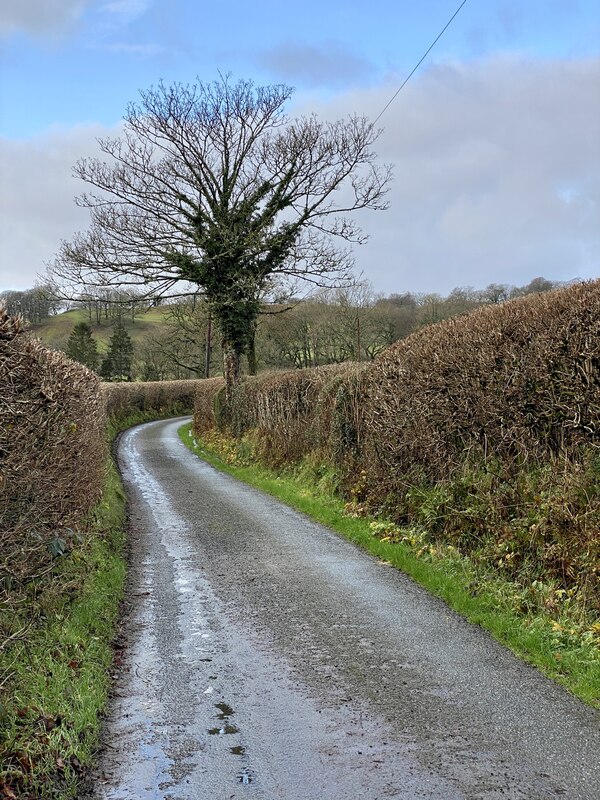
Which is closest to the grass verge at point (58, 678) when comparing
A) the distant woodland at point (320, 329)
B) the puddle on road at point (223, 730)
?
the puddle on road at point (223, 730)

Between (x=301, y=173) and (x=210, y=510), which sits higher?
(x=301, y=173)

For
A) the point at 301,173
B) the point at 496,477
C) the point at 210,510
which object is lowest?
the point at 210,510

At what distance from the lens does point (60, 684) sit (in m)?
4.48

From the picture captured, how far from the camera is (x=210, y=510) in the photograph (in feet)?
40.4

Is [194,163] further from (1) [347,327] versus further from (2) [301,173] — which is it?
(1) [347,327]

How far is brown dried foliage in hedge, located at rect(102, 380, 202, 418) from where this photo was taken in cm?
3847

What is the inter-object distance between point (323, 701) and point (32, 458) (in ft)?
10.1

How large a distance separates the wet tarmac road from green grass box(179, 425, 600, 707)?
19cm

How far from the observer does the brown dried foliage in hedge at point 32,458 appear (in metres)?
4.85

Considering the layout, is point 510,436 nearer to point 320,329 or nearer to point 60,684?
point 60,684

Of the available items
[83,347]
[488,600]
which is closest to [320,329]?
[83,347]

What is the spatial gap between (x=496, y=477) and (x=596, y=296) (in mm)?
2371

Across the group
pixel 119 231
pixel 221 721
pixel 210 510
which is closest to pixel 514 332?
pixel 221 721

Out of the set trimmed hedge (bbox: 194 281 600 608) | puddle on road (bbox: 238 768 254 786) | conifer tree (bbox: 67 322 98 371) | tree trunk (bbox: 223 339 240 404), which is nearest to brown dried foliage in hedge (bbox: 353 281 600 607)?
trimmed hedge (bbox: 194 281 600 608)
